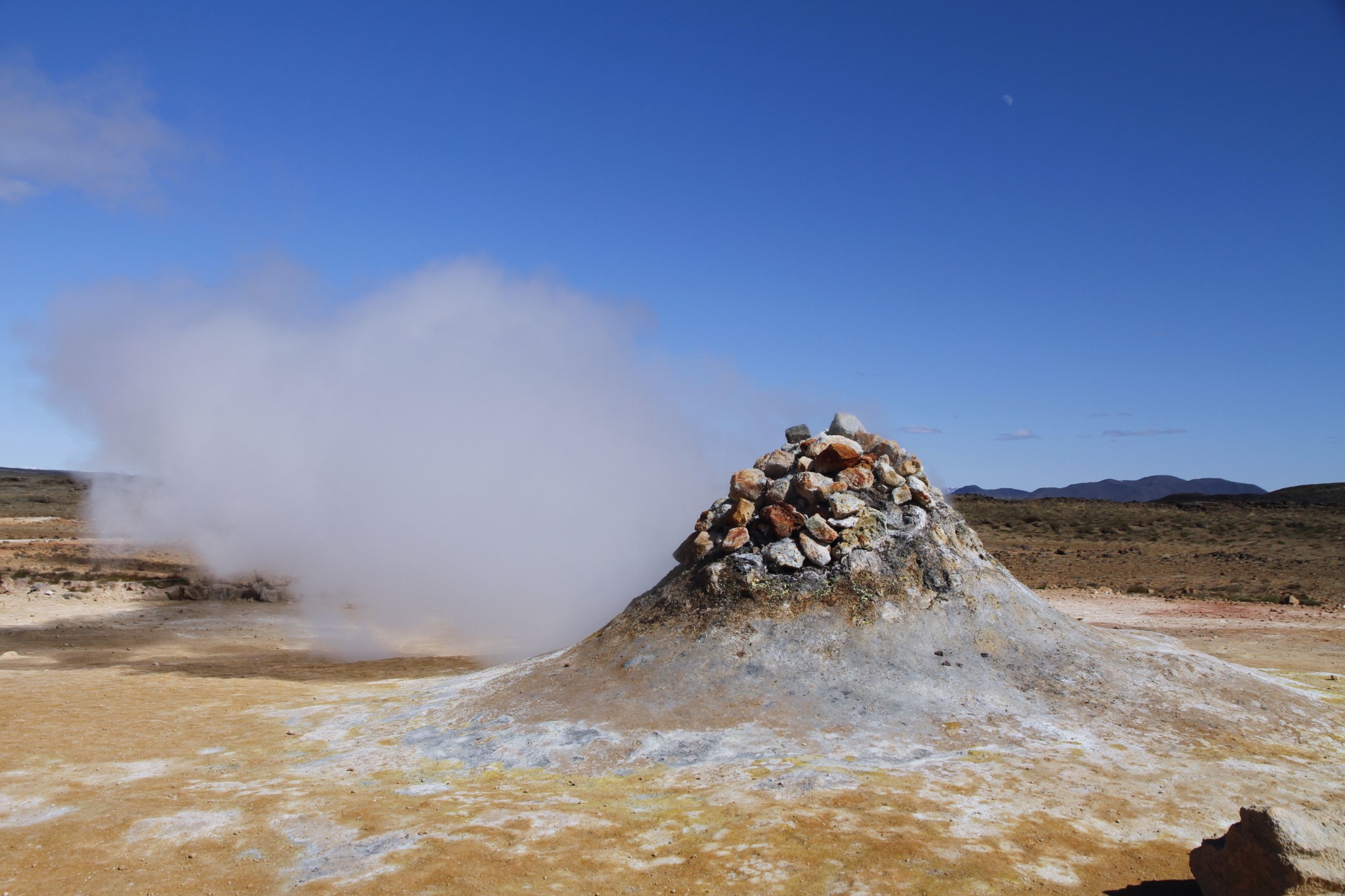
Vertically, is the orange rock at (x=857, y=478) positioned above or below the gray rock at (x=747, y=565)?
above

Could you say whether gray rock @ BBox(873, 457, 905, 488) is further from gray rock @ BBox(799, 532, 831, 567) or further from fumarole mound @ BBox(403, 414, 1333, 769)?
gray rock @ BBox(799, 532, 831, 567)

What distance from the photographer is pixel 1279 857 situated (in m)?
3.29

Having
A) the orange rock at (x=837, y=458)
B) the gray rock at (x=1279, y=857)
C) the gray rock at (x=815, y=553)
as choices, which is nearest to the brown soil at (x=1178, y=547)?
the orange rock at (x=837, y=458)

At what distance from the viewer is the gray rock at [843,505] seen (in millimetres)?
8023

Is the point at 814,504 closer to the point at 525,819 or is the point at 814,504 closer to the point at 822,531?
the point at 822,531

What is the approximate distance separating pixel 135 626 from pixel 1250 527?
36121 mm

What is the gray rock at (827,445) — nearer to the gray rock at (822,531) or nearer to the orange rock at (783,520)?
the orange rock at (783,520)

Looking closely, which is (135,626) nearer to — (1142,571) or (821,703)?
(821,703)

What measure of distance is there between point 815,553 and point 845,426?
2.20 meters

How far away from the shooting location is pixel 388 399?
54.3 ft

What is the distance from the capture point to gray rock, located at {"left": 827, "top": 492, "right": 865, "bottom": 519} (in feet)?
26.3

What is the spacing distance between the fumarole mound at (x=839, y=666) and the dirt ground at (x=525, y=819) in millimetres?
479

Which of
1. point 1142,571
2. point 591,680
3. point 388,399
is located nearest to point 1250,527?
point 1142,571

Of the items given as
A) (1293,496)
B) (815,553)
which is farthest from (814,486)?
(1293,496)
